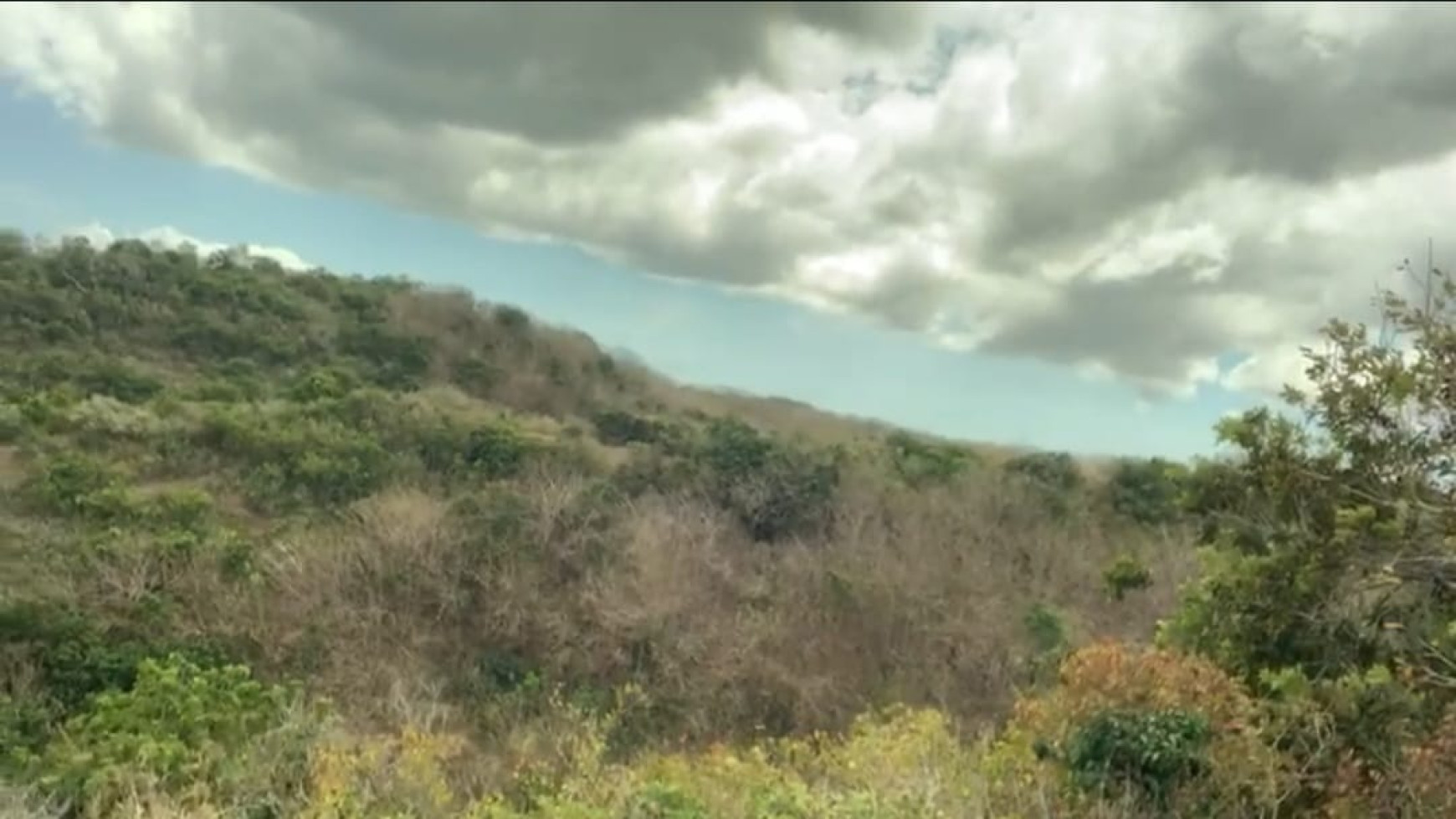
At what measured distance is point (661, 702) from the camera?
20.0m

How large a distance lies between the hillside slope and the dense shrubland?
0.07 metres

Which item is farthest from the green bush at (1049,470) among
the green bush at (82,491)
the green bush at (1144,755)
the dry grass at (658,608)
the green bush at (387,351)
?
the green bush at (1144,755)

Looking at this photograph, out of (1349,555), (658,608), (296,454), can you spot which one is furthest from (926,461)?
(1349,555)

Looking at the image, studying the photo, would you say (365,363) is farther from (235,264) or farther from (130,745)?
(130,745)

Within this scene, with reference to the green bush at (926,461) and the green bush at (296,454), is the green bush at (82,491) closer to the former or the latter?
the green bush at (296,454)

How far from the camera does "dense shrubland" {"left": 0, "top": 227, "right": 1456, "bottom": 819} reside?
922 cm

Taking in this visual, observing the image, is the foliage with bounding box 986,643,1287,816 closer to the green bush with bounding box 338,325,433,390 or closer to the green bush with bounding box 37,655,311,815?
the green bush with bounding box 37,655,311,815

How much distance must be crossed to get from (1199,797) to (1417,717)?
166 cm

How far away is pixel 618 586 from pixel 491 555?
6.71ft

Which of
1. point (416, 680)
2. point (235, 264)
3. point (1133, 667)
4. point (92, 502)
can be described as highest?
point (235, 264)

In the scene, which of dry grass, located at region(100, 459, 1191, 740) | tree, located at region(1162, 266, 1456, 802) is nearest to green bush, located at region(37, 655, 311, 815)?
dry grass, located at region(100, 459, 1191, 740)

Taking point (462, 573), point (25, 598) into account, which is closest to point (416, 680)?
point (462, 573)

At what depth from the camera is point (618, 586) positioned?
2206 cm

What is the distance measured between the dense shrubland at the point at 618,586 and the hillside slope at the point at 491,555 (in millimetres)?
73
